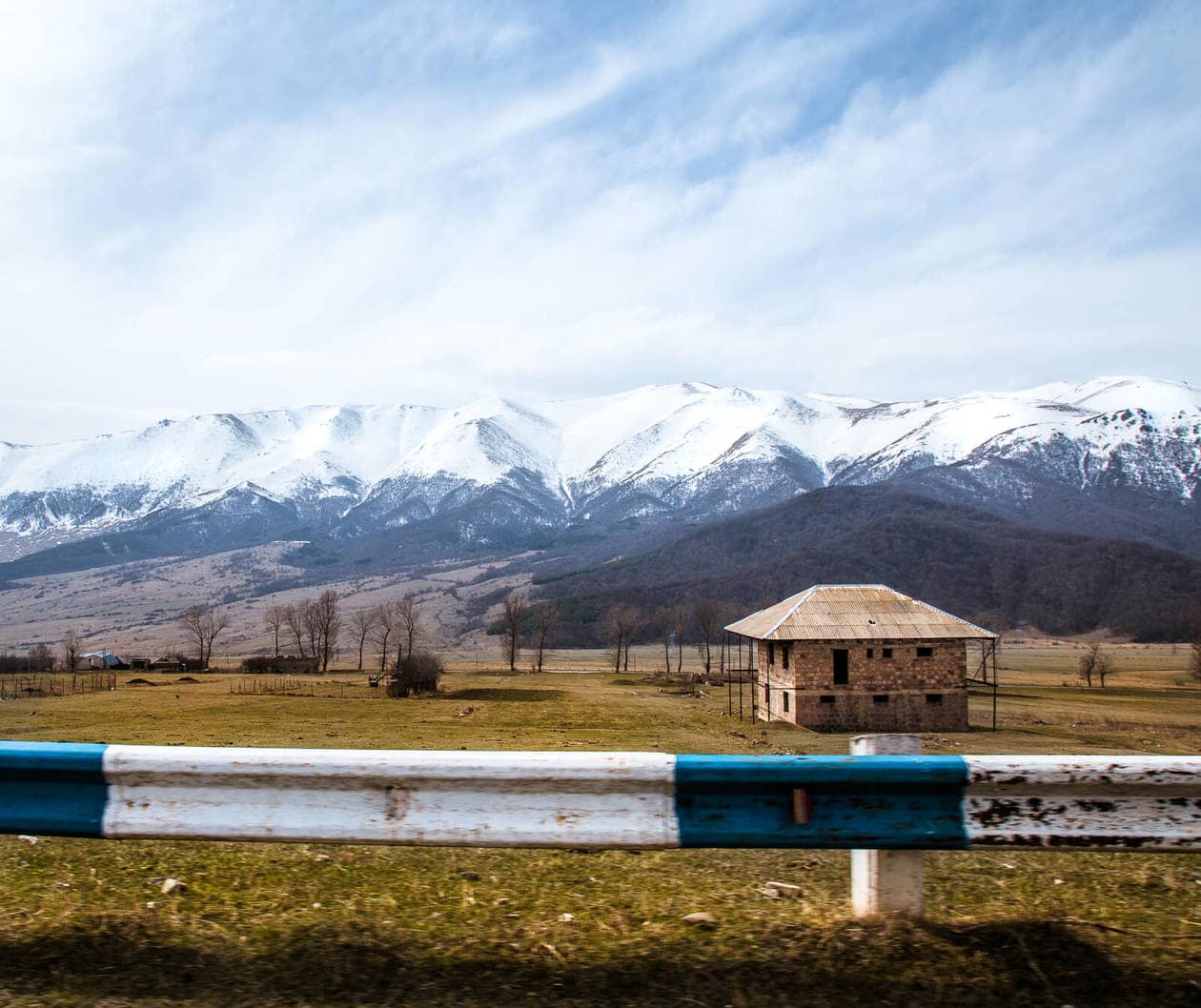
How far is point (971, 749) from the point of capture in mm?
32500

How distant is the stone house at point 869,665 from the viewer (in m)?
46.4

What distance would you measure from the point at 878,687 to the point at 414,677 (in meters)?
34.9

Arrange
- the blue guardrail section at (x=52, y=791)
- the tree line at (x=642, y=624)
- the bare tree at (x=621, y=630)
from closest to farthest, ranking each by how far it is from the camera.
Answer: the blue guardrail section at (x=52, y=791) → the bare tree at (x=621, y=630) → the tree line at (x=642, y=624)

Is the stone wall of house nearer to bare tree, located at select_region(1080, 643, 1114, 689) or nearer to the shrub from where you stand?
the shrub

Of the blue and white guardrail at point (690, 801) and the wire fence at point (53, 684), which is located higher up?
the blue and white guardrail at point (690, 801)

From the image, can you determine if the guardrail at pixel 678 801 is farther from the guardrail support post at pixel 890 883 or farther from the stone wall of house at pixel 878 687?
the stone wall of house at pixel 878 687

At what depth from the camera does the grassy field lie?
354cm

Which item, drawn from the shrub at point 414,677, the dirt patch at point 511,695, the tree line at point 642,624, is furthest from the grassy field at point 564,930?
the tree line at point 642,624

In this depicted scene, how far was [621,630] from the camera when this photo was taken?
113 meters

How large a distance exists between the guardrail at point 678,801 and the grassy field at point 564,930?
0.45m

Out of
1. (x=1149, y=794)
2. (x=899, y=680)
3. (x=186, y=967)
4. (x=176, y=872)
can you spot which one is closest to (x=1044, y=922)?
(x=1149, y=794)

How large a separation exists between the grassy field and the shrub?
6378 cm

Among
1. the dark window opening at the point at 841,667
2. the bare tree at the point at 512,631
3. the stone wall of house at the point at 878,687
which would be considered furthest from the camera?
the bare tree at the point at 512,631

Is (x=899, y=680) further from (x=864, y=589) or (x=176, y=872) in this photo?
(x=176, y=872)
